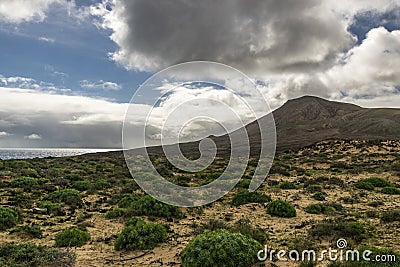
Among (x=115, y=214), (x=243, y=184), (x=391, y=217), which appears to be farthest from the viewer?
(x=243, y=184)

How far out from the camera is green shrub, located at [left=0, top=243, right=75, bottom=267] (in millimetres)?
7603

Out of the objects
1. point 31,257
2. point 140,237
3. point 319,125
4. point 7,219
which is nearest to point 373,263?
point 140,237

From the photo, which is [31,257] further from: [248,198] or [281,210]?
[248,198]

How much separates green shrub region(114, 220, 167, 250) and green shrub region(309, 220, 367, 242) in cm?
502

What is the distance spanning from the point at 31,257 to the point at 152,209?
612 centimetres

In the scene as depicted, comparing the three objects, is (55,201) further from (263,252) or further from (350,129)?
(350,129)

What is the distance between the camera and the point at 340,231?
31.9ft

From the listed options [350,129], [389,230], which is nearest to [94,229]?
[389,230]

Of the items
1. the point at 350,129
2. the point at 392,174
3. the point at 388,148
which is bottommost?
the point at 392,174

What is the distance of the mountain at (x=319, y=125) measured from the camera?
276ft

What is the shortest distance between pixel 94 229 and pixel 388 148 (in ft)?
133

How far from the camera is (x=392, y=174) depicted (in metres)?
24.7

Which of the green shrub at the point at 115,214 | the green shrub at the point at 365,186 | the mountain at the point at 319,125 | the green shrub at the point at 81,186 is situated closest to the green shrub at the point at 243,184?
the green shrub at the point at 365,186

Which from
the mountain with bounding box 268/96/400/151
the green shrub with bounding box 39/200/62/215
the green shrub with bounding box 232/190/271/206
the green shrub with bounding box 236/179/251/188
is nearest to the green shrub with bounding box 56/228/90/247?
the green shrub with bounding box 39/200/62/215
